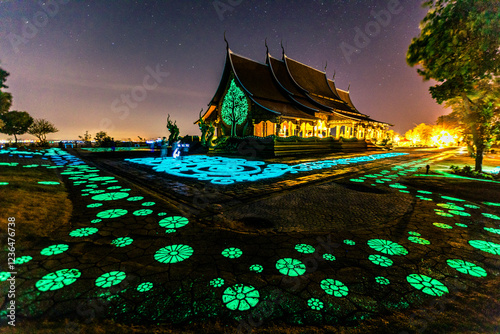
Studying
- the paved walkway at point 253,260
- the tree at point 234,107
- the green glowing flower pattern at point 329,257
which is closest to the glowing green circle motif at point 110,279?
the paved walkway at point 253,260

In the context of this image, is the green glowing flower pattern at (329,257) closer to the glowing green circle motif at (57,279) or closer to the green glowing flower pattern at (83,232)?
A: the glowing green circle motif at (57,279)

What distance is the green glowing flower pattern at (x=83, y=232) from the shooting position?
8.29 ft

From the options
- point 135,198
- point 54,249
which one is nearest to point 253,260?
point 54,249

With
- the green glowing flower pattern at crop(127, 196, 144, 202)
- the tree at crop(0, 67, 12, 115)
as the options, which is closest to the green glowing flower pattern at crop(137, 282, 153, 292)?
the green glowing flower pattern at crop(127, 196, 144, 202)

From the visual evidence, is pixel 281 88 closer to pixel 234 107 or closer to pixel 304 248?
pixel 234 107

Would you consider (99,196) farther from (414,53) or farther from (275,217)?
(414,53)

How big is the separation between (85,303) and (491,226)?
5.31 m

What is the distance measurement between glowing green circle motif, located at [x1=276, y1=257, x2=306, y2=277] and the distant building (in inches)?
588

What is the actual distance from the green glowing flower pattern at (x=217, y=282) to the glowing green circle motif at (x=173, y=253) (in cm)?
48

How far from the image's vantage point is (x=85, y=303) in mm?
1476

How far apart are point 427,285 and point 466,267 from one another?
0.70 meters

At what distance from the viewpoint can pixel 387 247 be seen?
7.86 feet

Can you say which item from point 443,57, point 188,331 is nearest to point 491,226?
point 188,331

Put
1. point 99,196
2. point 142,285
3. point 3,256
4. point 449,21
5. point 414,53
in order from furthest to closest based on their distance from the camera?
point 414,53 → point 449,21 → point 99,196 → point 3,256 → point 142,285
